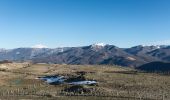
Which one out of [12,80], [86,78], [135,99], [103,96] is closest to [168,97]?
[135,99]

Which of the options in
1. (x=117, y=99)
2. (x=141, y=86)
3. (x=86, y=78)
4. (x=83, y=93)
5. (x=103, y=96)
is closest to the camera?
(x=117, y=99)

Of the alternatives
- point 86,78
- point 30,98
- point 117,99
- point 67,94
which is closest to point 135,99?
point 117,99

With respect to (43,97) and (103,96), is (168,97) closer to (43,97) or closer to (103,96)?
(103,96)

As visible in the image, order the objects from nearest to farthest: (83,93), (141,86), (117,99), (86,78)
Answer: (117,99) < (83,93) < (141,86) < (86,78)

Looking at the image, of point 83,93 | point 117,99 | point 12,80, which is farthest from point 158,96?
point 12,80

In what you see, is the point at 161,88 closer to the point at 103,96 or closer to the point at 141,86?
the point at 141,86

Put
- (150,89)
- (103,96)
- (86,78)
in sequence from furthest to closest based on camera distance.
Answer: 1. (86,78)
2. (150,89)
3. (103,96)

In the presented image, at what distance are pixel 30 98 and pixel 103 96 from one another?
15.3 m

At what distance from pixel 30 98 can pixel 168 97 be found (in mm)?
28366

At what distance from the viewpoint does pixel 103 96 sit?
75.6 m

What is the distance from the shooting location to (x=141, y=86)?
93812 mm

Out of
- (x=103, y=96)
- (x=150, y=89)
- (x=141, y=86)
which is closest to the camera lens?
(x=103, y=96)

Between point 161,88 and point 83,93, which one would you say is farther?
point 161,88

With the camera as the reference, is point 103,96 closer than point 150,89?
Yes
